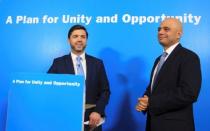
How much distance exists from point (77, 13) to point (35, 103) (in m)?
1.79

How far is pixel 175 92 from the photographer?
201 cm

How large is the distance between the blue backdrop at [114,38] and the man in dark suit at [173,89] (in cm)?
92

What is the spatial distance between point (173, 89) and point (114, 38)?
4.33 ft

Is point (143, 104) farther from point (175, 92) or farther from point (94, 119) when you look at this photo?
point (94, 119)

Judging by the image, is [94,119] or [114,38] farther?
[114,38]

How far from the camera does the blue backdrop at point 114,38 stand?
10.1ft

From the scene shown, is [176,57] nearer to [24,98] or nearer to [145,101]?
[145,101]

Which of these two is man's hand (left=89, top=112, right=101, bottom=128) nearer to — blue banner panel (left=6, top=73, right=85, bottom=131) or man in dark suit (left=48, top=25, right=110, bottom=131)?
man in dark suit (left=48, top=25, right=110, bottom=131)

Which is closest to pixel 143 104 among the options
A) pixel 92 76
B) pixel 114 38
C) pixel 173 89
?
pixel 173 89

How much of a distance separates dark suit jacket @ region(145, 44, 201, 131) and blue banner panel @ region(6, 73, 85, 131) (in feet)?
1.90

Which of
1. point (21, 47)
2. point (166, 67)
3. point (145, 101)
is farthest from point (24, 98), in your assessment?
point (21, 47)

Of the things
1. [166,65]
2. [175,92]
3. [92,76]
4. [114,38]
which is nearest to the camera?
[175,92]

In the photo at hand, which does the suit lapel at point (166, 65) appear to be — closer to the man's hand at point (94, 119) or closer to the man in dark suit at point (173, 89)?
the man in dark suit at point (173, 89)

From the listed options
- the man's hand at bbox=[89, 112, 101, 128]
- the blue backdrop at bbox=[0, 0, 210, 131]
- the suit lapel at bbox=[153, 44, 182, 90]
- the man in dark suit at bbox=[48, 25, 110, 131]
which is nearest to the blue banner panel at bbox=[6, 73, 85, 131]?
A: the man's hand at bbox=[89, 112, 101, 128]
